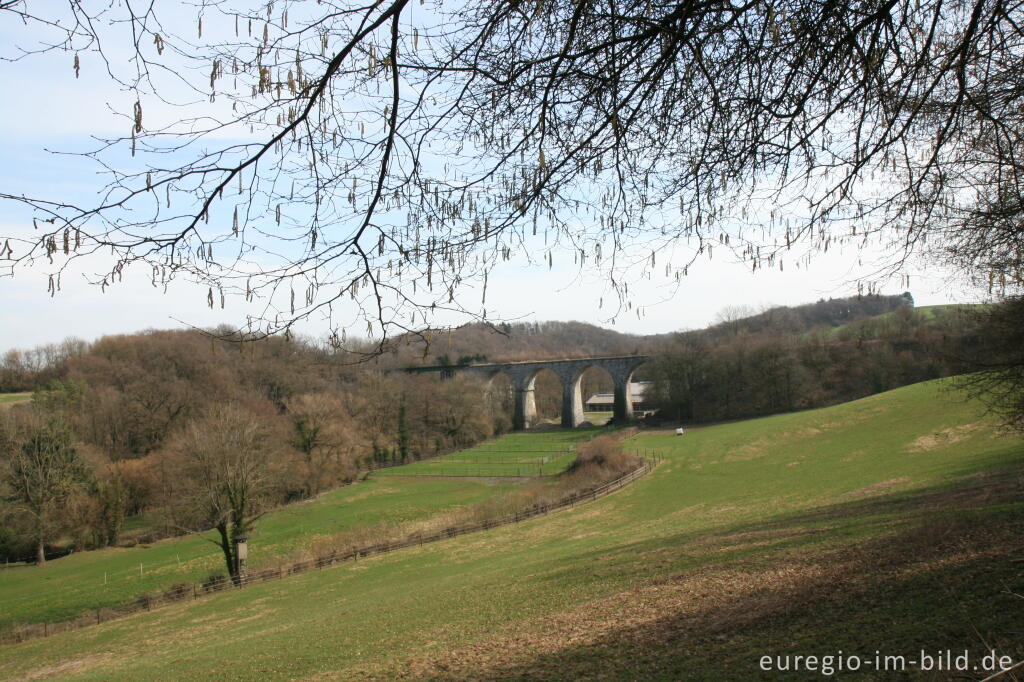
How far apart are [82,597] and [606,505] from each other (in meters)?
17.4

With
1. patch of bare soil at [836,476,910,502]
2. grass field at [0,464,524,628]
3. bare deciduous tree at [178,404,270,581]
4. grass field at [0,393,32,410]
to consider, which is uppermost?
grass field at [0,393,32,410]

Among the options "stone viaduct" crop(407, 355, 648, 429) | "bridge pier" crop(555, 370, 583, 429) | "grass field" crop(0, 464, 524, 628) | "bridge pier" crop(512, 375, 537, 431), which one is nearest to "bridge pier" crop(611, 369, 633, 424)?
"stone viaduct" crop(407, 355, 648, 429)

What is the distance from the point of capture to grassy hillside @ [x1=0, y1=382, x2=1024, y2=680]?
16.3 ft

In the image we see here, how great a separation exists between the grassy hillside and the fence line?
3.51 feet

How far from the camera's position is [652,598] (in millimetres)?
7582

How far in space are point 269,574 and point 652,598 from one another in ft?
51.2

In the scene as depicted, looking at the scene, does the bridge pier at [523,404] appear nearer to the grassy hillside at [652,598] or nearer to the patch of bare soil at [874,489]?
the grassy hillside at [652,598]

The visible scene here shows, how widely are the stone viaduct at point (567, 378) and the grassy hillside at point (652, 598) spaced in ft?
112

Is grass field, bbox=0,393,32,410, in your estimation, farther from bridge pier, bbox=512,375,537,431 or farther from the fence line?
bridge pier, bbox=512,375,537,431

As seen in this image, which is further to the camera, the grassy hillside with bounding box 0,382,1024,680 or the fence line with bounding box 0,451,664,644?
the fence line with bounding box 0,451,664,644

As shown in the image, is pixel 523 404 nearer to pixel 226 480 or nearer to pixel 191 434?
pixel 191 434

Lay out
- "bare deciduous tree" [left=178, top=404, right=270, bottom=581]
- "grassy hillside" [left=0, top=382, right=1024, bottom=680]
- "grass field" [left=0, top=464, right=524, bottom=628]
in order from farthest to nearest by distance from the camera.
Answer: "bare deciduous tree" [left=178, top=404, right=270, bottom=581], "grass field" [left=0, top=464, right=524, bottom=628], "grassy hillside" [left=0, top=382, right=1024, bottom=680]

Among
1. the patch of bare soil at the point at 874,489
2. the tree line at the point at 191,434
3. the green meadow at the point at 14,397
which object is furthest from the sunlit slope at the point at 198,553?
the green meadow at the point at 14,397

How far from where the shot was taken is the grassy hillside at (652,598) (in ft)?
16.3
